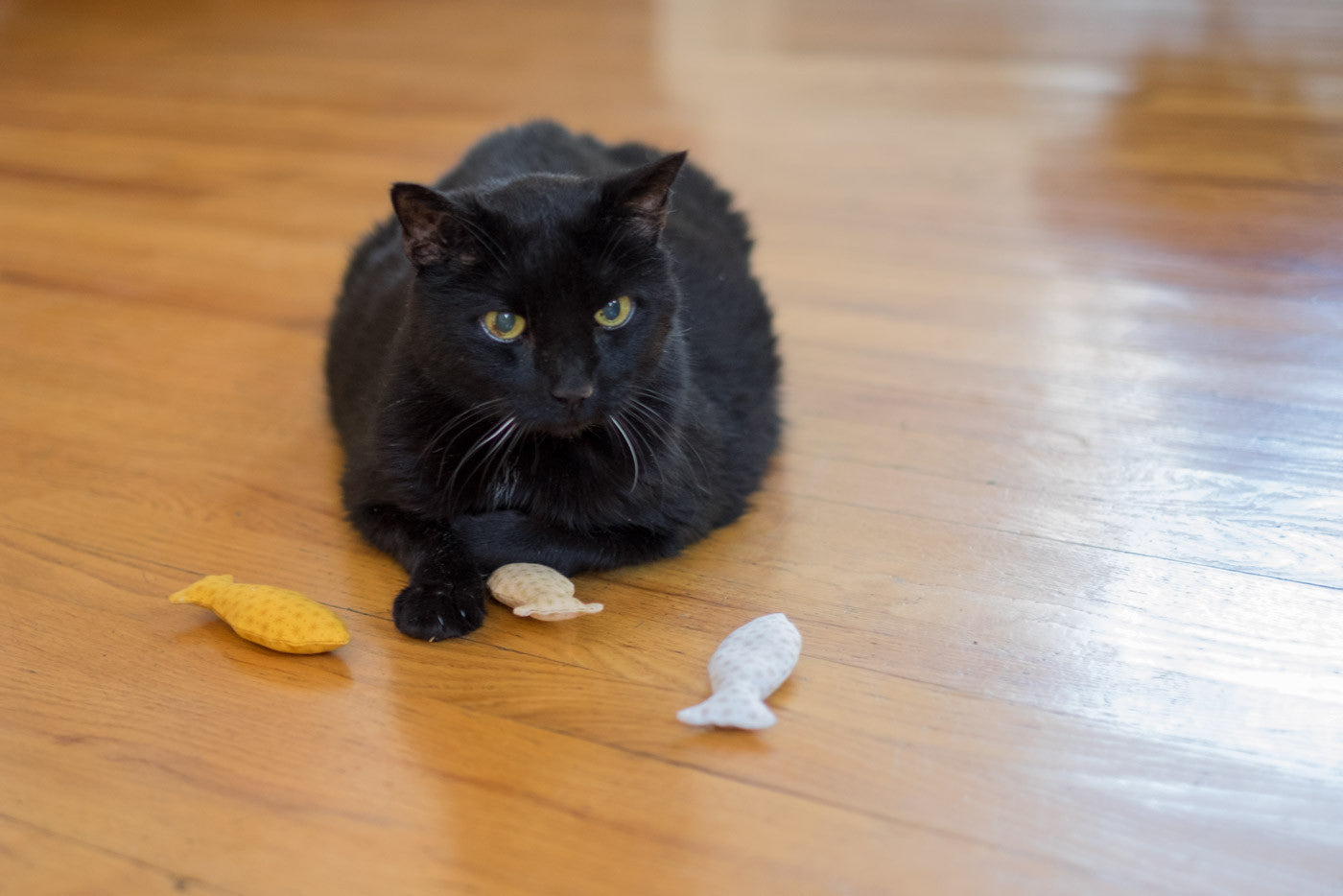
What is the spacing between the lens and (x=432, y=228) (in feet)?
4.21

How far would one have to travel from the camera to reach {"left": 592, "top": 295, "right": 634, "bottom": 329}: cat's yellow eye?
1.30 m

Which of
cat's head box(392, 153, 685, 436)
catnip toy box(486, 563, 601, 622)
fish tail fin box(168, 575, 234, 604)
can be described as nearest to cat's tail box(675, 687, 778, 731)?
catnip toy box(486, 563, 601, 622)

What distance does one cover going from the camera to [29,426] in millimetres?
1889

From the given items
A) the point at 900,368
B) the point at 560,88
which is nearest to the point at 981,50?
the point at 560,88

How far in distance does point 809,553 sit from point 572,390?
1.59ft

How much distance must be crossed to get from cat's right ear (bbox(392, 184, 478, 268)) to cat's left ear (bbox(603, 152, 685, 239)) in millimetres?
160

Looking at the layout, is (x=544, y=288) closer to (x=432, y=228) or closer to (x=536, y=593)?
(x=432, y=228)

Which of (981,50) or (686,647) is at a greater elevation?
(981,50)

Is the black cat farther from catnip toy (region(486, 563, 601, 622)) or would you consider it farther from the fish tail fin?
the fish tail fin

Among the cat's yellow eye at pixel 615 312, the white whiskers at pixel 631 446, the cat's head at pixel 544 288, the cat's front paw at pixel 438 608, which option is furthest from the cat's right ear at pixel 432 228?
the cat's front paw at pixel 438 608

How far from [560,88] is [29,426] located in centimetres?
219

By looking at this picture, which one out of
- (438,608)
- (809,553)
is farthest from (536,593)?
(809,553)

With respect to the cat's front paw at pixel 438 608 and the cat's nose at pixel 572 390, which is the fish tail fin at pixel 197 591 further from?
the cat's nose at pixel 572 390

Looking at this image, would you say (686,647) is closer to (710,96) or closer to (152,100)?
(710,96)
